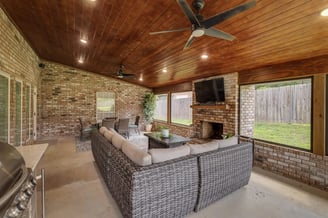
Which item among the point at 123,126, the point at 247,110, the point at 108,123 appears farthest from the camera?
the point at 123,126

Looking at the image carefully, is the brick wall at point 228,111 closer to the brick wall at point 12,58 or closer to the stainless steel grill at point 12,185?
the stainless steel grill at point 12,185

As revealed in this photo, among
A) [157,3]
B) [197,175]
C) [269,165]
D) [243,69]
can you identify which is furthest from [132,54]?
[269,165]

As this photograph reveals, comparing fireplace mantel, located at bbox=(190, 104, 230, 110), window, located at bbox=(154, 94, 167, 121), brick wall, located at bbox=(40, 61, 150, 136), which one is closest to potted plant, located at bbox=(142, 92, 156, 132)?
window, located at bbox=(154, 94, 167, 121)

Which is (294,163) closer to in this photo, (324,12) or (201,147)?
(201,147)

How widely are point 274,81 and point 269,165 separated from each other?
1888mm

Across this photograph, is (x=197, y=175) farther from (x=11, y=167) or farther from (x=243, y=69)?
(x=243, y=69)

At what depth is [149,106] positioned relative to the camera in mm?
8258

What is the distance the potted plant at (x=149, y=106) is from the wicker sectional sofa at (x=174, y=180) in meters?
5.75

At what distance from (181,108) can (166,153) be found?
510 centimetres

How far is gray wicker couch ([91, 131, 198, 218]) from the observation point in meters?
1.59

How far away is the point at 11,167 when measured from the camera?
2.79 ft

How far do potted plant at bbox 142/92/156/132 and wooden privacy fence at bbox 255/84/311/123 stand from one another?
16.8ft

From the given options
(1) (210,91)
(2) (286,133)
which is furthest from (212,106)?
(2) (286,133)

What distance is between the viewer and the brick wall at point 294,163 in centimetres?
274
